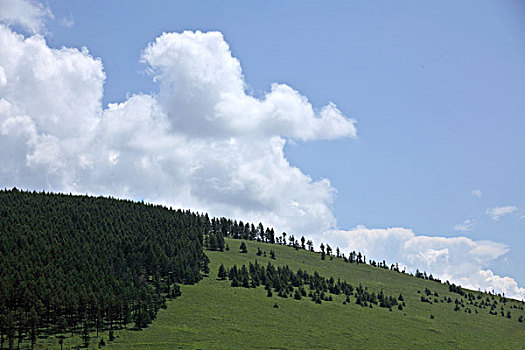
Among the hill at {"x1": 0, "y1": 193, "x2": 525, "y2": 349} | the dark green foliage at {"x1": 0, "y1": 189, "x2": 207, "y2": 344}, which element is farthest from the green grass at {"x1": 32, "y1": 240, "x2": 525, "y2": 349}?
the dark green foliage at {"x1": 0, "y1": 189, "x2": 207, "y2": 344}

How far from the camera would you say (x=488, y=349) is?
16938cm

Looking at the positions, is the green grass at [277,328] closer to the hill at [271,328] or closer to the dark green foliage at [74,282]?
the hill at [271,328]

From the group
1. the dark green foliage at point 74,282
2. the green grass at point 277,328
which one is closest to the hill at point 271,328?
the green grass at point 277,328

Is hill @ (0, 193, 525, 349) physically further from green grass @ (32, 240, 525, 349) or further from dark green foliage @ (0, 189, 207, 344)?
dark green foliage @ (0, 189, 207, 344)

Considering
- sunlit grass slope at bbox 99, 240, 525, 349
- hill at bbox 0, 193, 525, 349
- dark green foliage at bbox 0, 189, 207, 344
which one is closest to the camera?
hill at bbox 0, 193, 525, 349

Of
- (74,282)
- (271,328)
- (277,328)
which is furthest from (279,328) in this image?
(74,282)

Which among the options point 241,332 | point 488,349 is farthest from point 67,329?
point 488,349

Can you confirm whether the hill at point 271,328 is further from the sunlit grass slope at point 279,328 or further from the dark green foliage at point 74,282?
the dark green foliage at point 74,282

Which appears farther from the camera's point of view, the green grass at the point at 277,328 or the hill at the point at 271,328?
the green grass at the point at 277,328

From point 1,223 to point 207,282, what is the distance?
85.3 metres

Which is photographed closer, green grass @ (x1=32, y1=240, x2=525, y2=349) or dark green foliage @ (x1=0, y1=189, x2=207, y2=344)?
green grass @ (x1=32, y1=240, x2=525, y2=349)

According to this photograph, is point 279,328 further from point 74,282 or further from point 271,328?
point 74,282

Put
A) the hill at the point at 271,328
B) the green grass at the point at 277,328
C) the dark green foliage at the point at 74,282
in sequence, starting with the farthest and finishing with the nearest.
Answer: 1. the dark green foliage at the point at 74,282
2. the green grass at the point at 277,328
3. the hill at the point at 271,328

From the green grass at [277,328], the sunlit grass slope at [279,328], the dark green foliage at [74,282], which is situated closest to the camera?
the green grass at [277,328]
